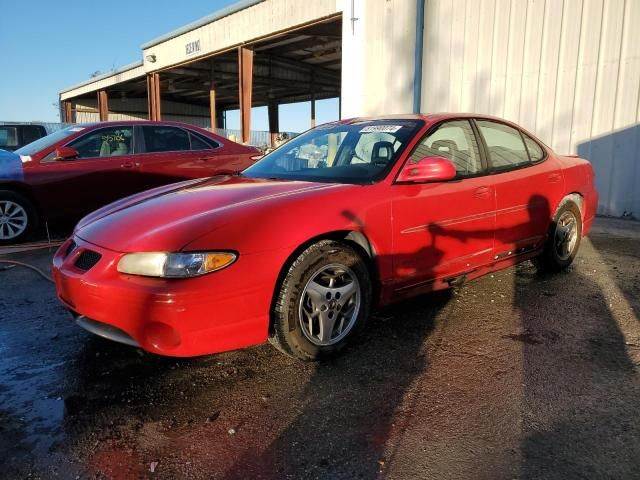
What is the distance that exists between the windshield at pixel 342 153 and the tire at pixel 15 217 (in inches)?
151

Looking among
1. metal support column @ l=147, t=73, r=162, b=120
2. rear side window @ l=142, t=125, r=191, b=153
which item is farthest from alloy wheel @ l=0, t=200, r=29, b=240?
metal support column @ l=147, t=73, r=162, b=120

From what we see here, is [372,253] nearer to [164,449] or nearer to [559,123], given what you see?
[164,449]

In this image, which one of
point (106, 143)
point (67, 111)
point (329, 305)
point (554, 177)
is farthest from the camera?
point (67, 111)

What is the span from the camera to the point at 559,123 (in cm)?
795

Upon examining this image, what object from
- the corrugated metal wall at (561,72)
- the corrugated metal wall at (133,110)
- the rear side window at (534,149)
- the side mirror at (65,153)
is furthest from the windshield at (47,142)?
the corrugated metal wall at (133,110)

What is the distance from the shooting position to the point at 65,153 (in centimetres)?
623

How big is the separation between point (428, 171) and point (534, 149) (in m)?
1.79

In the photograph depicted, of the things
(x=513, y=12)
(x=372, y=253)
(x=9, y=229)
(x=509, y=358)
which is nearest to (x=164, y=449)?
(x=372, y=253)

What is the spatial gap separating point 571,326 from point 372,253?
1.57 meters

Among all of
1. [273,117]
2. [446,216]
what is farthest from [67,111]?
[446,216]

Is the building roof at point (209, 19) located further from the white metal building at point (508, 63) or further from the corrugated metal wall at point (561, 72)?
the corrugated metal wall at point (561, 72)

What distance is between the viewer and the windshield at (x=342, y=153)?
3.33 metres

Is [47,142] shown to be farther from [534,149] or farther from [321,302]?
[534,149]

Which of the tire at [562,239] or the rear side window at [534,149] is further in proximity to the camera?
the tire at [562,239]
